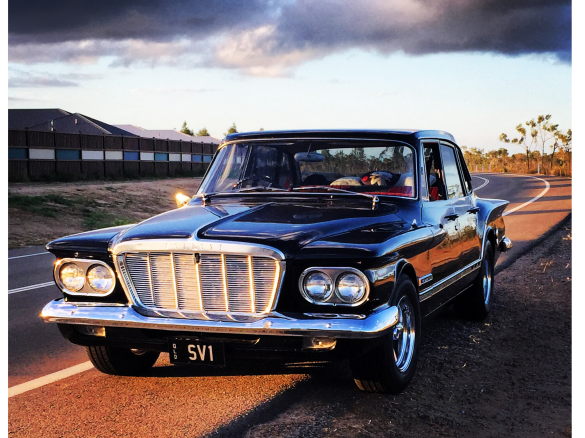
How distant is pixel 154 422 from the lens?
4.11m

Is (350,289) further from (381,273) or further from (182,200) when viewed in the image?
(182,200)

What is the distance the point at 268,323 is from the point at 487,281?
3972mm

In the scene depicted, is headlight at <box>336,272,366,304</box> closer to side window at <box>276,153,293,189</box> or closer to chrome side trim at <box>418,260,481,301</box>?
chrome side trim at <box>418,260,481,301</box>

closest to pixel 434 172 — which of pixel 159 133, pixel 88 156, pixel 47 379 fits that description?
pixel 47 379

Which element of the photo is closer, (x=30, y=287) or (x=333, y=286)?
(x=333, y=286)

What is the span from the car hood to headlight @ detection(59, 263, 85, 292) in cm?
32

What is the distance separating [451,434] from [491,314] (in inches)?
134

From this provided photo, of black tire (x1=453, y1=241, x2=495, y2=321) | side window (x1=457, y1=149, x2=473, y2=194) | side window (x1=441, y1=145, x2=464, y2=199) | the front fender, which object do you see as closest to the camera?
side window (x1=441, y1=145, x2=464, y2=199)

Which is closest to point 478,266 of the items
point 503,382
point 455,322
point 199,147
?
point 455,322

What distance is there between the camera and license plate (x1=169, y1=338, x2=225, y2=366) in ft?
13.4

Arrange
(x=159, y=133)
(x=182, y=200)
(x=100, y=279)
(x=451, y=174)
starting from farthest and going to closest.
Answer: (x=159, y=133), (x=451, y=174), (x=182, y=200), (x=100, y=279)

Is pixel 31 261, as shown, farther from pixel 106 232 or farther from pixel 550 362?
pixel 550 362

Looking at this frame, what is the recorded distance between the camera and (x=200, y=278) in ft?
13.8

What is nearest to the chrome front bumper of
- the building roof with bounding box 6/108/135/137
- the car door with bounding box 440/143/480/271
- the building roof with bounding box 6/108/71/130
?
the car door with bounding box 440/143/480/271
